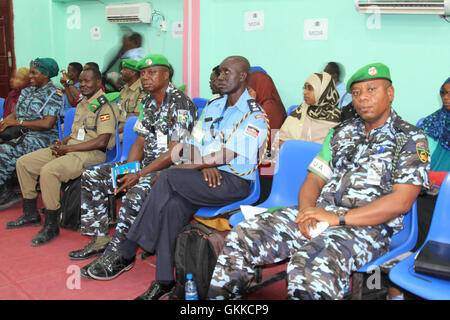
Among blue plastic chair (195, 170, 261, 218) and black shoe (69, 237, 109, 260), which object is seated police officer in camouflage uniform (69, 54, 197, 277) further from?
blue plastic chair (195, 170, 261, 218)

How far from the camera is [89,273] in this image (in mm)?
2408

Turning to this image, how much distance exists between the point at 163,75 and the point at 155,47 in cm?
340

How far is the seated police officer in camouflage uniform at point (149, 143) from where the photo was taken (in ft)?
9.08

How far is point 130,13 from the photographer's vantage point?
603 centimetres

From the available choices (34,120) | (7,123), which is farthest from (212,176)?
(7,123)

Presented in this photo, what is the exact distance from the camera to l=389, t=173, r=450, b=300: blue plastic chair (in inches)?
55.4

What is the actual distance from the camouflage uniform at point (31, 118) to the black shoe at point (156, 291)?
2255 millimetres

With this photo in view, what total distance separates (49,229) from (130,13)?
13.4 ft

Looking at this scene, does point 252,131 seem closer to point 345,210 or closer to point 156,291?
point 345,210

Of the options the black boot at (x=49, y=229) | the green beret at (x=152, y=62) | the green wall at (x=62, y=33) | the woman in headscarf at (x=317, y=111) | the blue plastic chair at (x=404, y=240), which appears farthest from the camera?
the green wall at (x=62, y=33)

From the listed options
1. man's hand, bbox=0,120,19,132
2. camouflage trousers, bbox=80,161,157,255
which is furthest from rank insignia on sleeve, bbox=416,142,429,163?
man's hand, bbox=0,120,19,132

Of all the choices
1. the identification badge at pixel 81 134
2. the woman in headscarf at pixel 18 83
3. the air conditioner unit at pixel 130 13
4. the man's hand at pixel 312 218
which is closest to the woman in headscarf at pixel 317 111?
the man's hand at pixel 312 218

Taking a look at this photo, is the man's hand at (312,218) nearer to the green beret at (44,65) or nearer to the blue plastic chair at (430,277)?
the blue plastic chair at (430,277)
